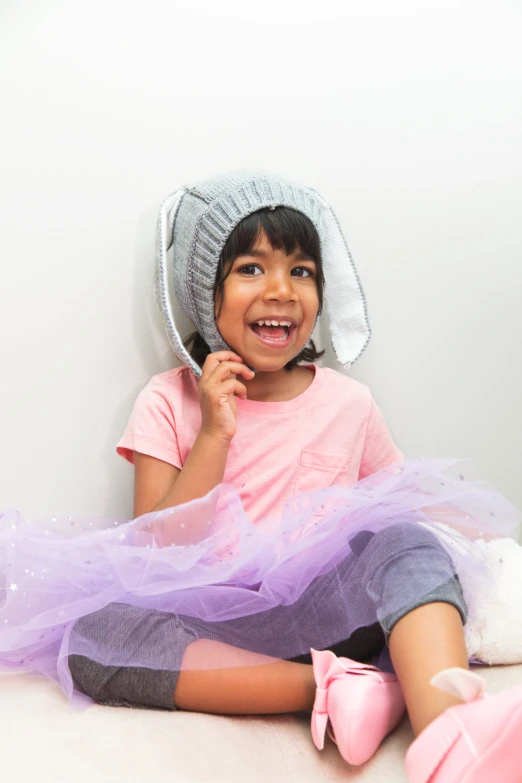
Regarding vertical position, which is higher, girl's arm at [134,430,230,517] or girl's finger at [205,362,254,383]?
girl's finger at [205,362,254,383]

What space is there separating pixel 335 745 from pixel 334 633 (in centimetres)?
11

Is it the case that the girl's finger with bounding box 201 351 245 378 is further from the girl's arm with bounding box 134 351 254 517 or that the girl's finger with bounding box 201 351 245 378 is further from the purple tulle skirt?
the purple tulle skirt

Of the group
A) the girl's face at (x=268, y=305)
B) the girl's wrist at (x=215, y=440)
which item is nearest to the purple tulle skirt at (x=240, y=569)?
the girl's wrist at (x=215, y=440)

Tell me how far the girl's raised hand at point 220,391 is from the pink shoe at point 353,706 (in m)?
0.33

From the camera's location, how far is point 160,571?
0.89m

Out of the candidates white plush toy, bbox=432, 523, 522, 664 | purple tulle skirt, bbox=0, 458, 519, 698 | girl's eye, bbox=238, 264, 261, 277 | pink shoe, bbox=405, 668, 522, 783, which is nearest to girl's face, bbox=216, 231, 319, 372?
girl's eye, bbox=238, 264, 261, 277

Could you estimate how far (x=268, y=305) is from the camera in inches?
42.4

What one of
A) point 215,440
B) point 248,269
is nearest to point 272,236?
point 248,269

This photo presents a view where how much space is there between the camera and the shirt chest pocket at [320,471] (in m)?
1.15

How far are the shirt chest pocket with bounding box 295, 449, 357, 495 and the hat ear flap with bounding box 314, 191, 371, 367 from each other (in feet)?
0.48

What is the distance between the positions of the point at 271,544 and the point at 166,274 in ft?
1.39

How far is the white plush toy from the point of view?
900mm

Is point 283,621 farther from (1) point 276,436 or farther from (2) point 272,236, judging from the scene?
(2) point 272,236

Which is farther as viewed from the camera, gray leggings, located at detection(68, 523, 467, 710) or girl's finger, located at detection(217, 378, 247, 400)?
girl's finger, located at detection(217, 378, 247, 400)
